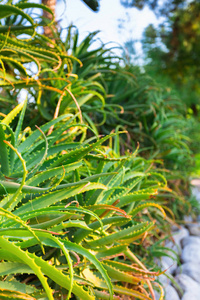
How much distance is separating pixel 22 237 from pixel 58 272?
111mm

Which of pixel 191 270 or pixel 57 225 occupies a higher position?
pixel 57 225

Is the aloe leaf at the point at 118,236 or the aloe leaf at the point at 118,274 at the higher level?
the aloe leaf at the point at 118,236

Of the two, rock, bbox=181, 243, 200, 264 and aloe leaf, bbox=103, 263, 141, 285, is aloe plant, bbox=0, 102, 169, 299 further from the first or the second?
rock, bbox=181, 243, 200, 264

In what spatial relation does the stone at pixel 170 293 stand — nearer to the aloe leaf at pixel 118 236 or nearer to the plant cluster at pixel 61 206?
the plant cluster at pixel 61 206

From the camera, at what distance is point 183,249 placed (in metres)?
1.65

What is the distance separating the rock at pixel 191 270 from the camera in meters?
1.40

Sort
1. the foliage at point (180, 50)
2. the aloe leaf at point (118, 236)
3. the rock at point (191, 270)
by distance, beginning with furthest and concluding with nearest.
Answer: the foliage at point (180, 50) → the rock at point (191, 270) → the aloe leaf at point (118, 236)

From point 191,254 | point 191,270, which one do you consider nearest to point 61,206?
point 191,270

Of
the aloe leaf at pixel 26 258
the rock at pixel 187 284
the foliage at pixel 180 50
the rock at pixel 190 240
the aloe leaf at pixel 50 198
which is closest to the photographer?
the aloe leaf at pixel 26 258

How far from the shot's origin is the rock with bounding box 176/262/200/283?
140 cm

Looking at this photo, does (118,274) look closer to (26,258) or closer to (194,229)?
(26,258)

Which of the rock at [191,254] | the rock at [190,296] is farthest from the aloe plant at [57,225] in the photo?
the rock at [191,254]

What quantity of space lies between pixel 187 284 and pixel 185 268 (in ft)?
0.52

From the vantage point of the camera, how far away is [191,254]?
1.57 meters
